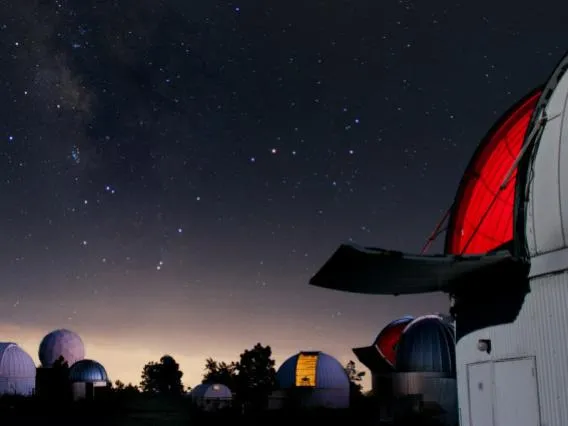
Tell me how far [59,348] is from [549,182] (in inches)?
2495

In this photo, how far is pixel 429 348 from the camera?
3581 cm

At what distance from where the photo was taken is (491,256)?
10.0 m

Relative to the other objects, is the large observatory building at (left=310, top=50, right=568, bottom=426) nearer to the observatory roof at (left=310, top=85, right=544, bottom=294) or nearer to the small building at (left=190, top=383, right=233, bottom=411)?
the observatory roof at (left=310, top=85, right=544, bottom=294)

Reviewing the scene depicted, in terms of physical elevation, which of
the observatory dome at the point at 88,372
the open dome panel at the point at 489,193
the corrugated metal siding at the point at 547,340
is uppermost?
the open dome panel at the point at 489,193

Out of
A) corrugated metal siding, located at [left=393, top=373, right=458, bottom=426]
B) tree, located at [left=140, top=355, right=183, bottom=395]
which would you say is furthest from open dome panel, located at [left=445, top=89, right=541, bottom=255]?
tree, located at [left=140, top=355, right=183, bottom=395]

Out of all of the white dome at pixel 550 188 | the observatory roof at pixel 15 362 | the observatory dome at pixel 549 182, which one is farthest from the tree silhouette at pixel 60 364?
the white dome at pixel 550 188

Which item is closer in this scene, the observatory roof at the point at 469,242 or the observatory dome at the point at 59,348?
the observatory roof at the point at 469,242

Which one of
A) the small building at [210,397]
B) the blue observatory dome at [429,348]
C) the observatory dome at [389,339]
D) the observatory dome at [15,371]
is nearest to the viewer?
the blue observatory dome at [429,348]

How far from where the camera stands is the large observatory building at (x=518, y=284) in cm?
930

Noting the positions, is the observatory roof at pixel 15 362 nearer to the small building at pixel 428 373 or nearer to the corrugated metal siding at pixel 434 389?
the small building at pixel 428 373

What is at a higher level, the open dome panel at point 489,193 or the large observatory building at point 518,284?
the open dome panel at point 489,193

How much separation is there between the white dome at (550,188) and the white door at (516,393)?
1389mm

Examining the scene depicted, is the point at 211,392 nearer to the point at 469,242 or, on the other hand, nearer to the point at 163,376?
the point at 469,242

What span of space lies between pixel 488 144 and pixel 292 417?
27.5 m
